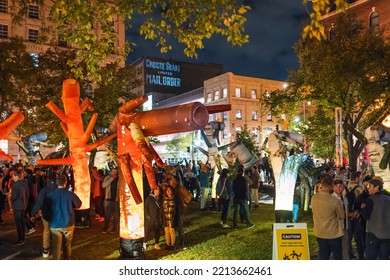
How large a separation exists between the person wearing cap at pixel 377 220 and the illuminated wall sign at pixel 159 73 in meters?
95.1

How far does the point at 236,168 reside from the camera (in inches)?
597

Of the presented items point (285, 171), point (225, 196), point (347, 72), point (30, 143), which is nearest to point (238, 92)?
point (347, 72)

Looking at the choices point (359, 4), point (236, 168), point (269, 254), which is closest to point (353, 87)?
point (236, 168)

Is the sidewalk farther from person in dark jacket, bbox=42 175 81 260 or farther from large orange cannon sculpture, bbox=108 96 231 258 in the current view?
person in dark jacket, bbox=42 175 81 260

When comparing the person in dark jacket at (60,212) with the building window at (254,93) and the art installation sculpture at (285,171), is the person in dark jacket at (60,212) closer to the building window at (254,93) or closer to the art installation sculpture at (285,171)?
the art installation sculpture at (285,171)

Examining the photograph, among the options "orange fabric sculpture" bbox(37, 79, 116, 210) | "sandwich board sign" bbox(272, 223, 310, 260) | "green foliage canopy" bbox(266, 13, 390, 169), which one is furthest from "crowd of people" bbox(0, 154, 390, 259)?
"green foliage canopy" bbox(266, 13, 390, 169)

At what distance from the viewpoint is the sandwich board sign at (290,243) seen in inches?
299

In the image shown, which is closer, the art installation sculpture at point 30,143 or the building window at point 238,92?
the art installation sculpture at point 30,143

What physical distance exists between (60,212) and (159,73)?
95.5m

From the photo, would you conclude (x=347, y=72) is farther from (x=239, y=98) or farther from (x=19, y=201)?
(x=239, y=98)

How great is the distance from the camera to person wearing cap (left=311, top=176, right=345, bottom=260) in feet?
24.3

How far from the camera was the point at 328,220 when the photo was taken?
24.3 feet

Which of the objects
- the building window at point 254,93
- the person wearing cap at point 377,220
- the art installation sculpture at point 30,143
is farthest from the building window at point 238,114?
the person wearing cap at point 377,220
